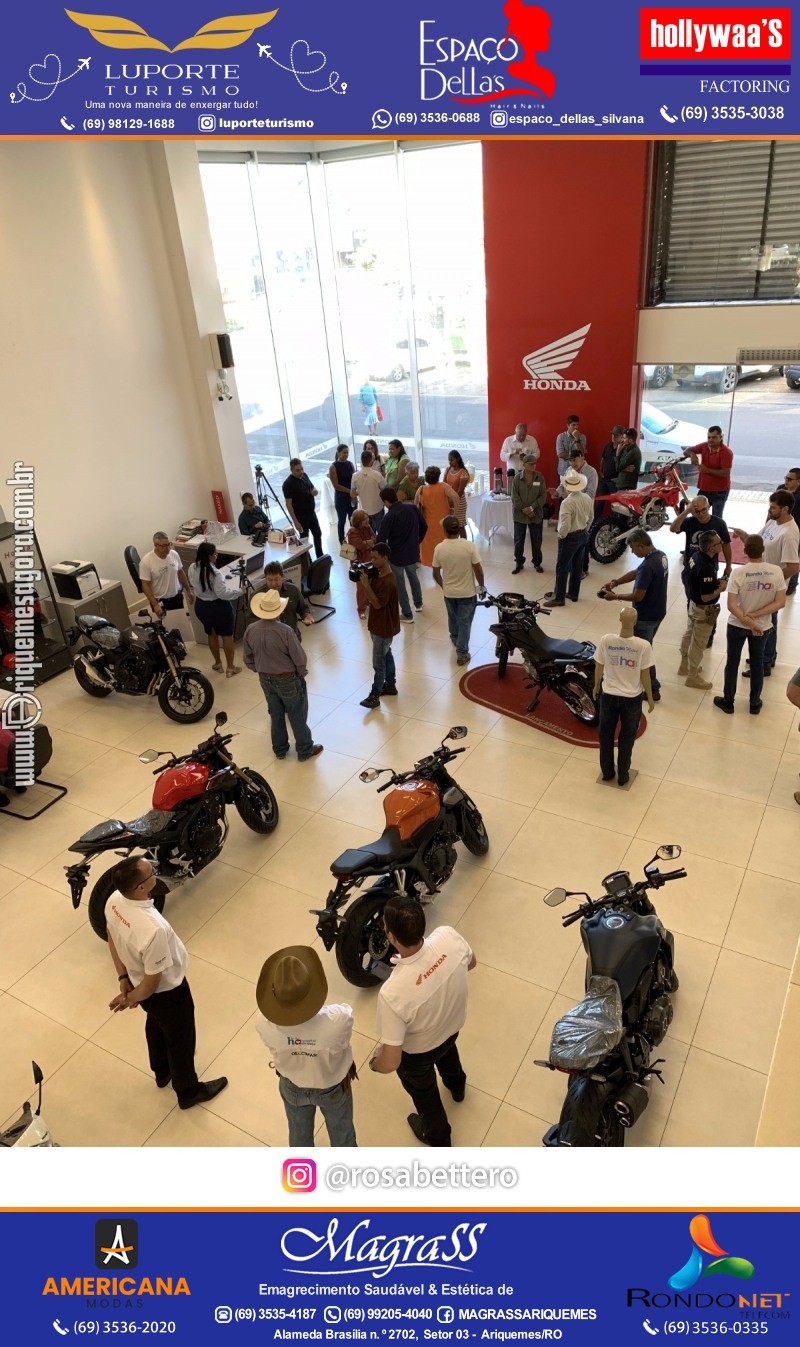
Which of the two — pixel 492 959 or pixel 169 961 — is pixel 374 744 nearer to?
pixel 492 959

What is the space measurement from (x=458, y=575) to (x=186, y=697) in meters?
2.52

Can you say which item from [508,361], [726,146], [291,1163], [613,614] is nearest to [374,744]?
[613,614]

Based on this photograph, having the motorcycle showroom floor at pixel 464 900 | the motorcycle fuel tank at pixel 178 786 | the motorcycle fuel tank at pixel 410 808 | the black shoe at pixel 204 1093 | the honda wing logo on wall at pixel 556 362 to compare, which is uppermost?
the honda wing logo on wall at pixel 556 362

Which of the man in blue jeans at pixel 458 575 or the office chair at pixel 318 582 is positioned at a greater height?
the man in blue jeans at pixel 458 575

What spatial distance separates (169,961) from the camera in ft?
11.3

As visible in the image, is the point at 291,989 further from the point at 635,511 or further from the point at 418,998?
the point at 635,511

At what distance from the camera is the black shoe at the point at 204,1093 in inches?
153

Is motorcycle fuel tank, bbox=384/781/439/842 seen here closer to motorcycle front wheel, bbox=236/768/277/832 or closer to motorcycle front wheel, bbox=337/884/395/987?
motorcycle front wheel, bbox=337/884/395/987

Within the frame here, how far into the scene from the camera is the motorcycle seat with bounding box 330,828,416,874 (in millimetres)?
4289

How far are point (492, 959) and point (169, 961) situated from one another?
184cm
